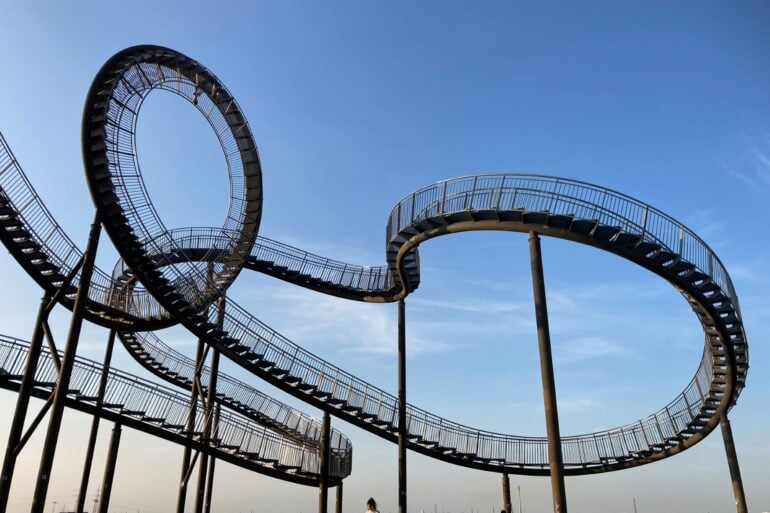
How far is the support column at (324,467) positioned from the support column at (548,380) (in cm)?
808

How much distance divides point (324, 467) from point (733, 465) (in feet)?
46.5

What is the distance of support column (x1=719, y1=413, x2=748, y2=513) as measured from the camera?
20.1 meters

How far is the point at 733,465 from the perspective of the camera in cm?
2056

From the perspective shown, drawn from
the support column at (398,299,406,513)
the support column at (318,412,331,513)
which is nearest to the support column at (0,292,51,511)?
the support column at (318,412,331,513)

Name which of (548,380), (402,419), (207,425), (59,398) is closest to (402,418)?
(402,419)

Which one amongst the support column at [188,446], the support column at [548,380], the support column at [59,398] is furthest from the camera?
the support column at [188,446]

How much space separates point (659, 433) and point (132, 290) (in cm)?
1987

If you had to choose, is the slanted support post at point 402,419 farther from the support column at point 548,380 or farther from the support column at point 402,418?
the support column at point 548,380

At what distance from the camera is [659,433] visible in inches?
886

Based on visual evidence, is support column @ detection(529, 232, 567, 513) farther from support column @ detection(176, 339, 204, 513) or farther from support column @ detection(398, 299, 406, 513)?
support column @ detection(176, 339, 204, 513)

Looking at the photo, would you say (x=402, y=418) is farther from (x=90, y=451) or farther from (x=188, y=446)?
(x=90, y=451)

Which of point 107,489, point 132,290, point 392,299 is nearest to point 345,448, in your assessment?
point 392,299

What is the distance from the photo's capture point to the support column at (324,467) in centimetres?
1947

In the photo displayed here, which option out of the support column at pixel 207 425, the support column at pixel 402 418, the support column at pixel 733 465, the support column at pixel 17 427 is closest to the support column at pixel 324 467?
the support column at pixel 402 418
